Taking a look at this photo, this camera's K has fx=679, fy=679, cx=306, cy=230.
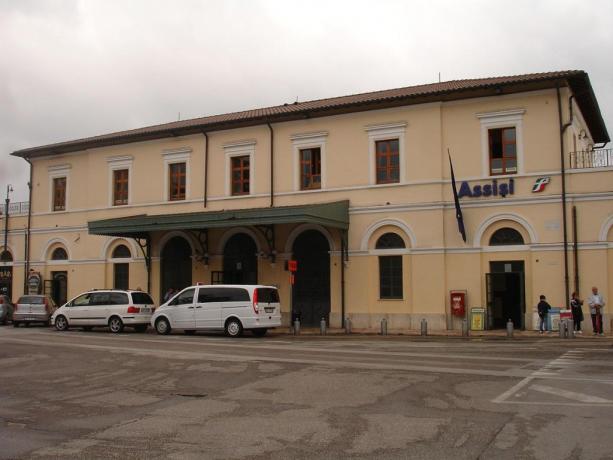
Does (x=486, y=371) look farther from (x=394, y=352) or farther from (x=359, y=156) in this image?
(x=359, y=156)

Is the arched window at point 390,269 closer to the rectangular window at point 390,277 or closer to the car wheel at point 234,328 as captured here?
the rectangular window at point 390,277

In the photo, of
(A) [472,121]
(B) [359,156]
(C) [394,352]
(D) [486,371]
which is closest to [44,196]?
(B) [359,156]

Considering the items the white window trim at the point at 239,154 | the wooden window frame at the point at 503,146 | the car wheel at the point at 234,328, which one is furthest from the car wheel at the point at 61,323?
the wooden window frame at the point at 503,146

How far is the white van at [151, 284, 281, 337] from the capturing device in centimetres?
2347

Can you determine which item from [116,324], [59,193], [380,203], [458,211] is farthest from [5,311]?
[458,211]

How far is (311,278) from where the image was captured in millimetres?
29031

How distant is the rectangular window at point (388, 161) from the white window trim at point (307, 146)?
2.38m

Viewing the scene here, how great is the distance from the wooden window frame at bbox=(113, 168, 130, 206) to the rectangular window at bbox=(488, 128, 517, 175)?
59.1 feet

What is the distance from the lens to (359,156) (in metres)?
28.1

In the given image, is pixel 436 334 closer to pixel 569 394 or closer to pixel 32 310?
pixel 569 394

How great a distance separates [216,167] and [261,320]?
10.4 metres

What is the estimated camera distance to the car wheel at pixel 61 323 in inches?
1087

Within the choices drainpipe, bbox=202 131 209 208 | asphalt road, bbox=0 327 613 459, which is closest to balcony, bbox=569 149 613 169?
asphalt road, bbox=0 327 613 459

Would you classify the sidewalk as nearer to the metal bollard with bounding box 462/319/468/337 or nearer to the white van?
the metal bollard with bounding box 462/319/468/337
